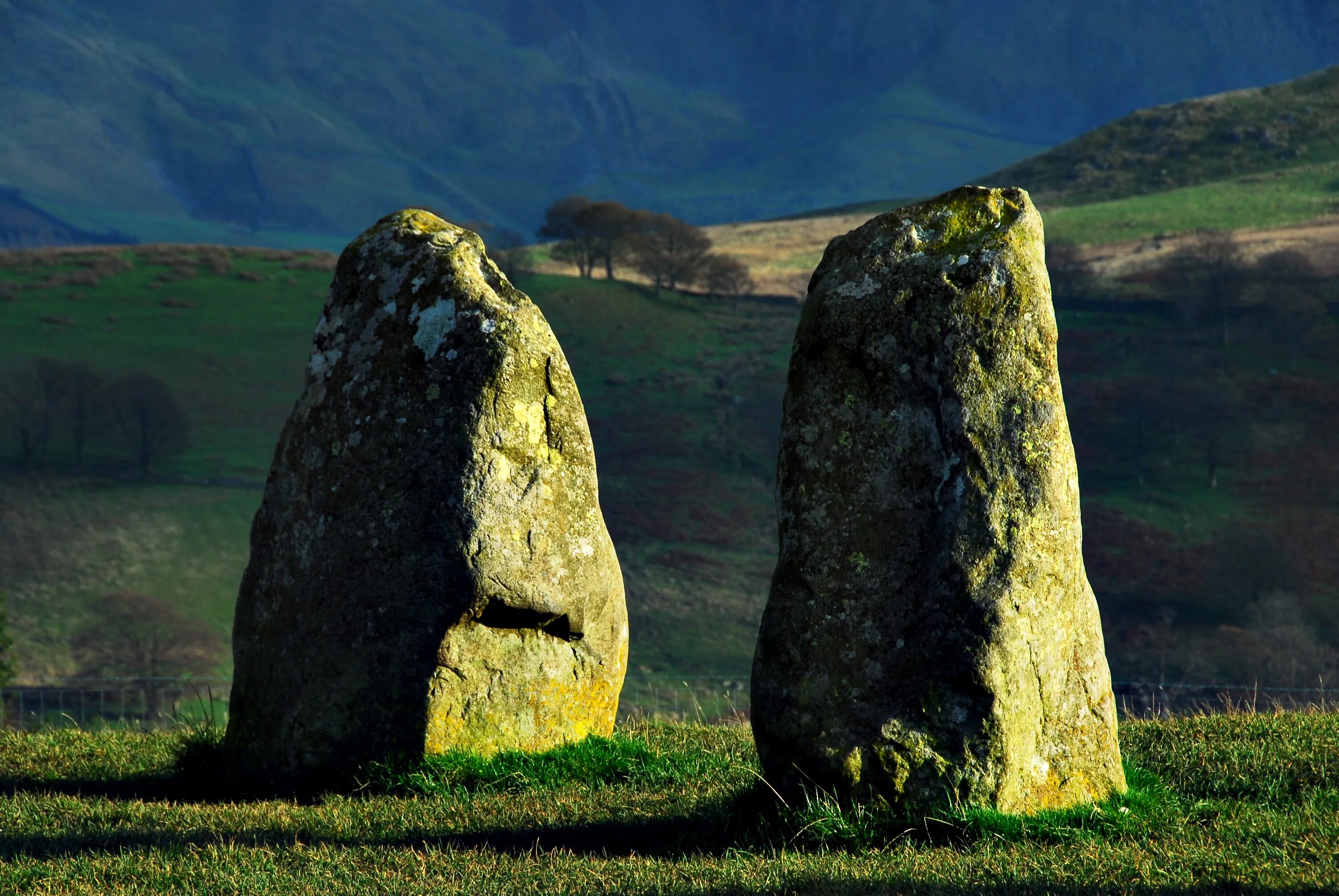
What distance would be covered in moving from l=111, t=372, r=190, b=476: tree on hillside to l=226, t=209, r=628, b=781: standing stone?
75.7m

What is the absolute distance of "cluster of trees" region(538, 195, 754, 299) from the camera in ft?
417

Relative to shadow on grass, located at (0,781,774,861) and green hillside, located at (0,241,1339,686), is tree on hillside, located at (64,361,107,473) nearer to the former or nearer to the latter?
green hillside, located at (0,241,1339,686)

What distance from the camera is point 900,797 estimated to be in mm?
8484

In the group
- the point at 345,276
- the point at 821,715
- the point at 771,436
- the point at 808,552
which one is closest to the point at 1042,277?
the point at 808,552

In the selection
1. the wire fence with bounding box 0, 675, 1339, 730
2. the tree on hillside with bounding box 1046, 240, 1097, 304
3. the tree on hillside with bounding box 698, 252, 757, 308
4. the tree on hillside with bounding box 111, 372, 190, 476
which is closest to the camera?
the wire fence with bounding box 0, 675, 1339, 730

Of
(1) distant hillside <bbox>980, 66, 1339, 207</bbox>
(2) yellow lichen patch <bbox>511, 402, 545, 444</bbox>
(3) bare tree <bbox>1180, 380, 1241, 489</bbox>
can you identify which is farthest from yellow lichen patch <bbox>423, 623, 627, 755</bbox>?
(1) distant hillside <bbox>980, 66, 1339, 207</bbox>

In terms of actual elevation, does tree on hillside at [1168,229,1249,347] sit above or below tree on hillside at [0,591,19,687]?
above

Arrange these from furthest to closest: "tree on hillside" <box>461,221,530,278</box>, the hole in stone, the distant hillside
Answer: the distant hillside → "tree on hillside" <box>461,221,530,278</box> → the hole in stone

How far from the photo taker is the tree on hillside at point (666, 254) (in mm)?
127125

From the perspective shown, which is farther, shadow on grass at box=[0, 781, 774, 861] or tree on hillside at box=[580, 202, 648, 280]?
tree on hillside at box=[580, 202, 648, 280]

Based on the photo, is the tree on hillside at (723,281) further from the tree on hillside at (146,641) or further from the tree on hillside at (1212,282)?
the tree on hillside at (146,641)

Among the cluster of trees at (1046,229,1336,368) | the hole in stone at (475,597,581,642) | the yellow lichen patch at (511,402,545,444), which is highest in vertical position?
the cluster of trees at (1046,229,1336,368)

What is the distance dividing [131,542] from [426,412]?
67260 mm

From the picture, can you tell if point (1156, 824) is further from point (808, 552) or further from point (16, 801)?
point (16, 801)
